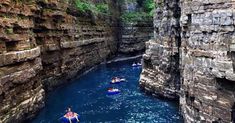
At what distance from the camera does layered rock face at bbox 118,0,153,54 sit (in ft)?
175

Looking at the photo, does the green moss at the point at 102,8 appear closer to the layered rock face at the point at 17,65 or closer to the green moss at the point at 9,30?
the layered rock face at the point at 17,65

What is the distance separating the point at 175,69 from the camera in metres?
25.4

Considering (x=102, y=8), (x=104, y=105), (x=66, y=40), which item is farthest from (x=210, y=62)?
(x=102, y=8)

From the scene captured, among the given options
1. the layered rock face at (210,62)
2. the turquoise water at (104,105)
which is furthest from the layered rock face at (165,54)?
the layered rock face at (210,62)

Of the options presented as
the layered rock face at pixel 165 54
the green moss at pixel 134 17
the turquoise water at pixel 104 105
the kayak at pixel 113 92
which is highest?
the green moss at pixel 134 17

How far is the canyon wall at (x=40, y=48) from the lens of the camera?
63.7 ft

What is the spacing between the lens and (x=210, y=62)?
1564 centimetres

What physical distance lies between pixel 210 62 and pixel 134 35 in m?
38.1

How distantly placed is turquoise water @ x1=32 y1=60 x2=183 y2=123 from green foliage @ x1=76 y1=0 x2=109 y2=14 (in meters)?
8.90

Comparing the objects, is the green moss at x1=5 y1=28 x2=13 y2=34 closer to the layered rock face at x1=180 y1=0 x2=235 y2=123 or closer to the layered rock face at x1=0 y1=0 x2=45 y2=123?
the layered rock face at x1=0 y1=0 x2=45 y2=123

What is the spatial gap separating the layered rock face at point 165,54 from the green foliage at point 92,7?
42.5 feet

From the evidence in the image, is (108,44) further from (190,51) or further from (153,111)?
(190,51)

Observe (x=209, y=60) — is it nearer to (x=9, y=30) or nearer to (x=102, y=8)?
(x=9, y=30)

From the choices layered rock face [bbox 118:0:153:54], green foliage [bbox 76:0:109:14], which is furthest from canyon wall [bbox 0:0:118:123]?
layered rock face [bbox 118:0:153:54]
